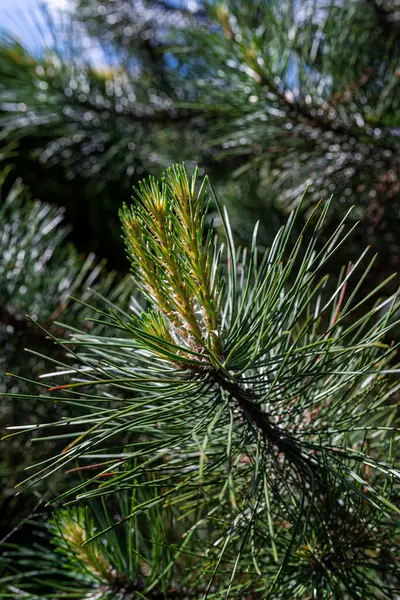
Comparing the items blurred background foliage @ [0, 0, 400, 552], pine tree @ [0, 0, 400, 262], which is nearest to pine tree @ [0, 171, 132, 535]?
blurred background foliage @ [0, 0, 400, 552]

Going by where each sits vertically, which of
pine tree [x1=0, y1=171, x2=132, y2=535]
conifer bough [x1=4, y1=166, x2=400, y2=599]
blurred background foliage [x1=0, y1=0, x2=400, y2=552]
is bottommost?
conifer bough [x1=4, y1=166, x2=400, y2=599]

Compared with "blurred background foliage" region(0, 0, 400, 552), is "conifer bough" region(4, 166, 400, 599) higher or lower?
lower

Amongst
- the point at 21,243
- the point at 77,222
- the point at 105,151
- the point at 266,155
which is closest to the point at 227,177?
the point at 105,151

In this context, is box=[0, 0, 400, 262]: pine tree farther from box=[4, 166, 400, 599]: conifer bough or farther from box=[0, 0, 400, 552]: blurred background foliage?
box=[4, 166, 400, 599]: conifer bough

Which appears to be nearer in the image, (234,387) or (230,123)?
(234,387)

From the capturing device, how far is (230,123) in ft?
2.51

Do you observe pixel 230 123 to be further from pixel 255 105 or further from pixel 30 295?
pixel 30 295

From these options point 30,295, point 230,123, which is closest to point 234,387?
point 30,295

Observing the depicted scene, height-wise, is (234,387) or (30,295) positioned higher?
(30,295)

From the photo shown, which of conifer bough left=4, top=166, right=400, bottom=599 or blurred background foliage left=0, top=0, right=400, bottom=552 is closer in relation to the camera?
conifer bough left=4, top=166, right=400, bottom=599

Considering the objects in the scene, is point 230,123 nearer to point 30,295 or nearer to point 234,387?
point 30,295

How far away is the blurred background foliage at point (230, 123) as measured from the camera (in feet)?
2.28

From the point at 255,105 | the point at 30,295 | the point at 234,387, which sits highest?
the point at 255,105

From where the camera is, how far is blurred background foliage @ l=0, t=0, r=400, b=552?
696 mm
